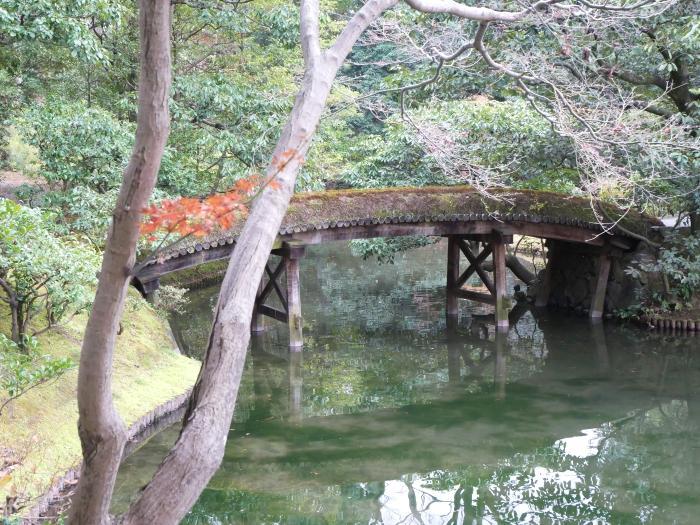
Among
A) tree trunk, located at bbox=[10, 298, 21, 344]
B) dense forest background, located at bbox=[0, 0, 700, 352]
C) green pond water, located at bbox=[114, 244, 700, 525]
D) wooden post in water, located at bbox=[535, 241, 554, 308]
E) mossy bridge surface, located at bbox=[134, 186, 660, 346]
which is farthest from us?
wooden post in water, located at bbox=[535, 241, 554, 308]

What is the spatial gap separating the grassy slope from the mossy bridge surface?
4.20 feet

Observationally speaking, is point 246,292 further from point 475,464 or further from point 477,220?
point 477,220

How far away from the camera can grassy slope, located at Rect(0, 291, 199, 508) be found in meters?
6.75

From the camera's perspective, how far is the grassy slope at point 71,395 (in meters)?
6.75

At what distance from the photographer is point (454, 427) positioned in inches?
390

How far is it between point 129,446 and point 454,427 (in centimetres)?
404

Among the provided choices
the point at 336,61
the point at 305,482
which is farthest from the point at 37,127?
the point at 336,61

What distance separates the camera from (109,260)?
295cm

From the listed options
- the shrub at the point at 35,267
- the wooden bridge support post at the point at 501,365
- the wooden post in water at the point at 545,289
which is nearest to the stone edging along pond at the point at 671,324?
the wooden post in water at the point at 545,289

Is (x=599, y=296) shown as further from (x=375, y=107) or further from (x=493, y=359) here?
(x=375, y=107)

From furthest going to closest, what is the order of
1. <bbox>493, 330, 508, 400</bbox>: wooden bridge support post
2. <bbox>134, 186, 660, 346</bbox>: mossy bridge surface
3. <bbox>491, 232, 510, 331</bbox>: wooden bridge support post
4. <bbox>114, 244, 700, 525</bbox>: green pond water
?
<bbox>491, 232, 510, 331</bbox>: wooden bridge support post < <bbox>134, 186, 660, 346</bbox>: mossy bridge surface < <bbox>493, 330, 508, 400</bbox>: wooden bridge support post < <bbox>114, 244, 700, 525</bbox>: green pond water

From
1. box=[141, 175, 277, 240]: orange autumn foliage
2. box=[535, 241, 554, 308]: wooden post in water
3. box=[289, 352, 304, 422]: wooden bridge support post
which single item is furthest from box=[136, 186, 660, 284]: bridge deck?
box=[141, 175, 277, 240]: orange autumn foliage

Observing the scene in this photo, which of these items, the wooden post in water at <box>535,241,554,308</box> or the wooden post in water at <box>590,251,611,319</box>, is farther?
the wooden post in water at <box>535,241,554,308</box>

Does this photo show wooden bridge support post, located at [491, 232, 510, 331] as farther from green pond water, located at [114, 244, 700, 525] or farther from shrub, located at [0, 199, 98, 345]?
shrub, located at [0, 199, 98, 345]
